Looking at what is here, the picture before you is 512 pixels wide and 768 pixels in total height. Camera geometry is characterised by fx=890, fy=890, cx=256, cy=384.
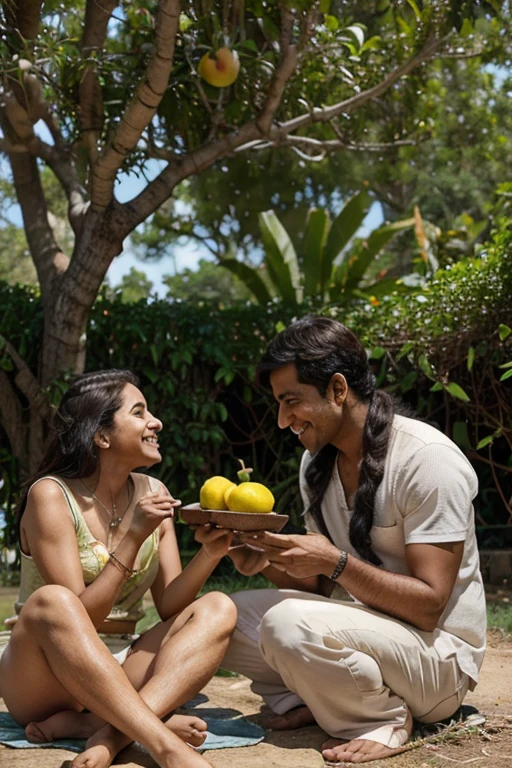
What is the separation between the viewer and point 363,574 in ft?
10.00

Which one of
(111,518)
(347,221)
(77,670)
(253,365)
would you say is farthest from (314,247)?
(77,670)

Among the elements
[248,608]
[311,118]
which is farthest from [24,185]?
[248,608]

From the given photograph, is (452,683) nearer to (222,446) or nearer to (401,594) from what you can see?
(401,594)

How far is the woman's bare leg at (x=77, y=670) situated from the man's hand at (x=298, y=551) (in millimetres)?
625

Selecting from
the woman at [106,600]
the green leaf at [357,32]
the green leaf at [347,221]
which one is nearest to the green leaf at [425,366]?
the green leaf at [357,32]

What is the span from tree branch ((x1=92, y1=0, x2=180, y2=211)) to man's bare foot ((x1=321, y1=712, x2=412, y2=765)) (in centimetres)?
372

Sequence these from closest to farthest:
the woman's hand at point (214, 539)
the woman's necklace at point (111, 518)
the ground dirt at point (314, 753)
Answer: the ground dirt at point (314, 753), the woman's hand at point (214, 539), the woman's necklace at point (111, 518)

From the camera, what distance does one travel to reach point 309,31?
551cm

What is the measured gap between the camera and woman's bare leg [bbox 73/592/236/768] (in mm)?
2984

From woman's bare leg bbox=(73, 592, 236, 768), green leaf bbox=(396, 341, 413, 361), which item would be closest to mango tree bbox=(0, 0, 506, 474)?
green leaf bbox=(396, 341, 413, 361)

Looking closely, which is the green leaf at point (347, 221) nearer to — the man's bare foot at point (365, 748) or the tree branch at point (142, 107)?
the tree branch at point (142, 107)

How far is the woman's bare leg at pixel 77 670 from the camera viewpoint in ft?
8.92

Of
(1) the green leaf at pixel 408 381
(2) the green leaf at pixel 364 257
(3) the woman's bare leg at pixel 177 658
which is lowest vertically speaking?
(3) the woman's bare leg at pixel 177 658

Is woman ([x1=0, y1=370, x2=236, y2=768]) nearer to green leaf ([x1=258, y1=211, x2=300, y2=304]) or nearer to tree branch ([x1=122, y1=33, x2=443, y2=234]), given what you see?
tree branch ([x1=122, y1=33, x2=443, y2=234])
